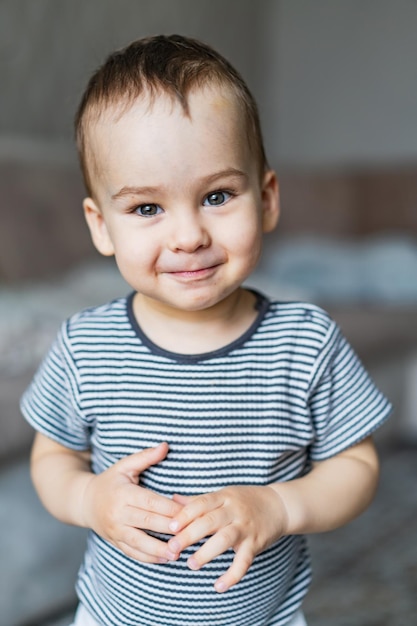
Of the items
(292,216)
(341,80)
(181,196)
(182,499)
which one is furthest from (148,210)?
(341,80)

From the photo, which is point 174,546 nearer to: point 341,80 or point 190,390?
point 190,390

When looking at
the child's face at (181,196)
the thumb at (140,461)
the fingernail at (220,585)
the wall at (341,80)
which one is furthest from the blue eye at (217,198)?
the wall at (341,80)

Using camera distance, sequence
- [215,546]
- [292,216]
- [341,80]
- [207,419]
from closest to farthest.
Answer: [215,546] → [207,419] → [292,216] → [341,80]

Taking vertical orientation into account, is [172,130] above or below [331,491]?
above

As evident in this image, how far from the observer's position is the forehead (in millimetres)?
739

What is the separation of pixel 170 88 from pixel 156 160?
68mm

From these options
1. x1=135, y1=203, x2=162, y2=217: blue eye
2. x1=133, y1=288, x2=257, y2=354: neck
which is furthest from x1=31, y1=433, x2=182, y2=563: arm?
x1=135, y1=203, x2=162, y2=217: blue eye

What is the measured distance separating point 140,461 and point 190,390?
8 cm

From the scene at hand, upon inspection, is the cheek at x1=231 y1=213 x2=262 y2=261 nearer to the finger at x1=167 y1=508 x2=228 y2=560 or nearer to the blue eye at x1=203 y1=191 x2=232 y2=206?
the blue eye at x1=203 y1=191 x2=232 y2=206

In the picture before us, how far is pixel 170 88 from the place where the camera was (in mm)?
752

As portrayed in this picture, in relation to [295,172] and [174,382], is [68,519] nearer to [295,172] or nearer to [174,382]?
[174,382]

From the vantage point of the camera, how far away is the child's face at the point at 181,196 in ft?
2.43

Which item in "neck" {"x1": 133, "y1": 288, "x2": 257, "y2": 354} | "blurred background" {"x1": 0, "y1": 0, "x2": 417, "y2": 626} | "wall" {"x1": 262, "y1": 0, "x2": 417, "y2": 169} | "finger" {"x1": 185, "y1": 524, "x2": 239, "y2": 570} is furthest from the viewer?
"wall" {"x1": 262, "y1": 0, "x2": 417, "y2": 169}

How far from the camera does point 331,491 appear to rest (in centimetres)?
83
